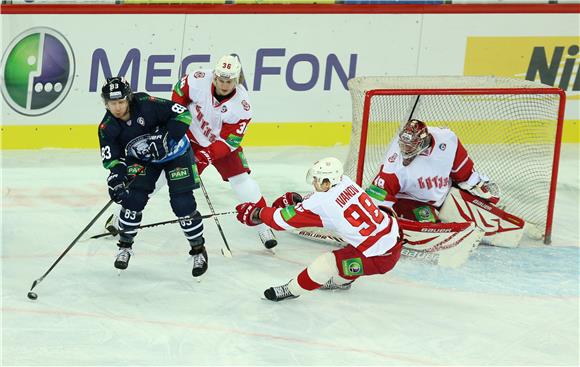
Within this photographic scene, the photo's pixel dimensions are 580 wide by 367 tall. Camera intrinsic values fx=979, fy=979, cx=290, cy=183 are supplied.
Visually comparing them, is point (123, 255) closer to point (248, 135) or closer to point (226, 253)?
point (226, 253)

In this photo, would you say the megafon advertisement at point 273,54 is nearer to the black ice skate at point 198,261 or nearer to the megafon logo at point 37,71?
the megafon logo at point 37,71

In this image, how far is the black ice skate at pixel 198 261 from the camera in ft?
15.1

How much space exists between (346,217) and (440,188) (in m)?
1.24

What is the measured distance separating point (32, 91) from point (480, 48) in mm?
3085

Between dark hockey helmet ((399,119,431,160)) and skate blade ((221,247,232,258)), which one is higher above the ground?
dark hockey helmet ((399,119,431,160))

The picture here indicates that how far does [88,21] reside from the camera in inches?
246

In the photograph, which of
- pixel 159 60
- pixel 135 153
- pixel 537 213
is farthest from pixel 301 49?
pixel 135 153

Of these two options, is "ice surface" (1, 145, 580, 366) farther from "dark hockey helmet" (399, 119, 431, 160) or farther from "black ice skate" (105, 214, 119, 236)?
"dark hockey helmet" (399, 119, 431, 160)

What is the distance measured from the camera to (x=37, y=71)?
6.23 meters

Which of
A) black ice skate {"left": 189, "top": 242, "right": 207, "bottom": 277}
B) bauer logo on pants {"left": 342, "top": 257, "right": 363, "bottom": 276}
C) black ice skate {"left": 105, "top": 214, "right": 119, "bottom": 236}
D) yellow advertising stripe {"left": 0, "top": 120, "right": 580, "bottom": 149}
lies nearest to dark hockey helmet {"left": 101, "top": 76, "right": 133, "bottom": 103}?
black ice skate {"left": 189, "top": 242, "right": 207, "bottom": 277}

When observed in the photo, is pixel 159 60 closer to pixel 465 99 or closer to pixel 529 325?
pixel 465 99

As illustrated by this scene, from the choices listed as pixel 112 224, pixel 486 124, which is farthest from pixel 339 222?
pixel 486 124

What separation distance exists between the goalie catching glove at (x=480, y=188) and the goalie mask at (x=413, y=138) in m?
0.40

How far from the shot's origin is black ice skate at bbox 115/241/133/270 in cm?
459
